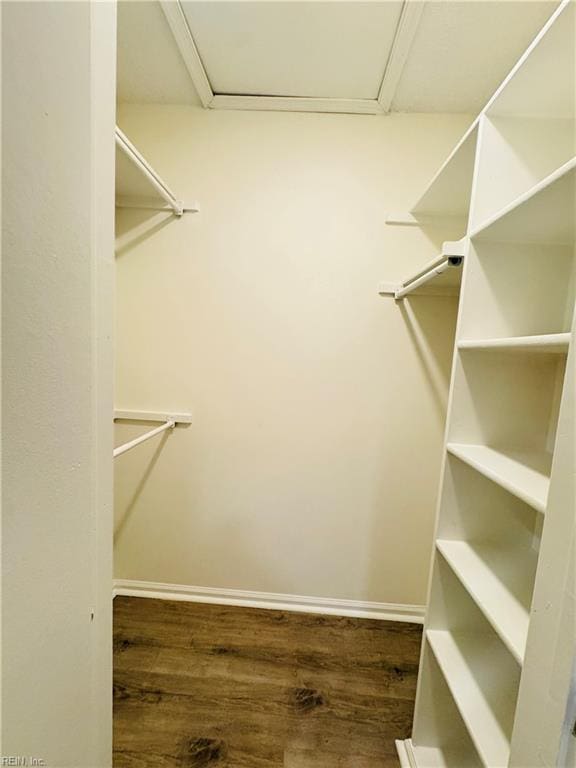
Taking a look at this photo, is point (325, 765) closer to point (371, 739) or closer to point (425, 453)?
point (371, 739)

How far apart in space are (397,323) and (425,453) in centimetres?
72

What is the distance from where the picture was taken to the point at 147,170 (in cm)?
127

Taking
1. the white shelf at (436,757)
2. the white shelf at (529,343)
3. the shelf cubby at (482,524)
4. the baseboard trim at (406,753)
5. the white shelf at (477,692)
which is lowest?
the baseboard trim at (406,753)

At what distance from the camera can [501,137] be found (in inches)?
36.8

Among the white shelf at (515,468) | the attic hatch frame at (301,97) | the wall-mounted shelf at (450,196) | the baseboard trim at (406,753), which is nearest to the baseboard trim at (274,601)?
the baseboard trim at (406,753)

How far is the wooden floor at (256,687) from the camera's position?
3.73 ft

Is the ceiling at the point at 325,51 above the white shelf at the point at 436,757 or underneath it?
above

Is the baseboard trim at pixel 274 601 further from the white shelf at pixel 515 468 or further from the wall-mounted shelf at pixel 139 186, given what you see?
the wall-mounted shelf at pixel 139 186

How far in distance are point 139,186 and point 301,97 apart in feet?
2.91

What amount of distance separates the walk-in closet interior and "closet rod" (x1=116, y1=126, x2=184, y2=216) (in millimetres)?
→ 33

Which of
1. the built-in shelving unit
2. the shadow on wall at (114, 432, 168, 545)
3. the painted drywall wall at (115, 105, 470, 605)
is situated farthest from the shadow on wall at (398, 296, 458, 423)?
the shadow on wall at (114, 432, 168, 545)

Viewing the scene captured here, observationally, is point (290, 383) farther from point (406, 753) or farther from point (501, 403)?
point (406, 753)

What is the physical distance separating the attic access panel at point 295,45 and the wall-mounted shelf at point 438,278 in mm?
829

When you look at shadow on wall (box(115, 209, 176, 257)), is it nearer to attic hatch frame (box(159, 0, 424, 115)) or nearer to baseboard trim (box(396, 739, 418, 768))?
attic hatch frame (box(159, 0, 424, 115))
